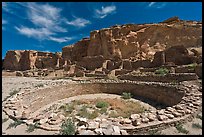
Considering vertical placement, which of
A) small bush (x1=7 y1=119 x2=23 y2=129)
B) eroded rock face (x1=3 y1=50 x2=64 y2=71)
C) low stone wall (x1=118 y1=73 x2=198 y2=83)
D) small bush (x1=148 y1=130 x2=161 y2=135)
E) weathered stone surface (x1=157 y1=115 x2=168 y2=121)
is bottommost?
small bush (x1=148 y1=130 x2=161 y2=135)

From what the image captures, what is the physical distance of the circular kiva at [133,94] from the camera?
5.39 metres

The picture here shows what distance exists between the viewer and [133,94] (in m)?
12.7

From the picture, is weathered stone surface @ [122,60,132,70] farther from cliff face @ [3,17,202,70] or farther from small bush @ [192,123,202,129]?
small bush @ [192,123,202,129]

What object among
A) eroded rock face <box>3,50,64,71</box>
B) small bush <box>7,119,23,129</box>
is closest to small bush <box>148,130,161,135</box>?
small bush <box>7,119,23,129</box>

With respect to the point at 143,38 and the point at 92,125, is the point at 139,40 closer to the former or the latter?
the point at 143,38

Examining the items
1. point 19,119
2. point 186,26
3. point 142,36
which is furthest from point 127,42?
point 19,119

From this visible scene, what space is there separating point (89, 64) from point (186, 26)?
77.2 feet

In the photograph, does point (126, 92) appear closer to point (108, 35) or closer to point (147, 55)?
point (147, 55)

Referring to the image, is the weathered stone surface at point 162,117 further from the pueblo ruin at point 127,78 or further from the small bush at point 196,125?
the small bush at point 196,125

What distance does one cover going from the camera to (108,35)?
36.2 meters

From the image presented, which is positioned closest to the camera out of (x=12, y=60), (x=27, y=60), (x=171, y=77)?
(x=171, y=77)

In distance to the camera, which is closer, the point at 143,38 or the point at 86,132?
the point at 86,132

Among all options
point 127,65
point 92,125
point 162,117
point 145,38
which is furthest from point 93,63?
point 92,125

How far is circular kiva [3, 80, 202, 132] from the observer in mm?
5395
